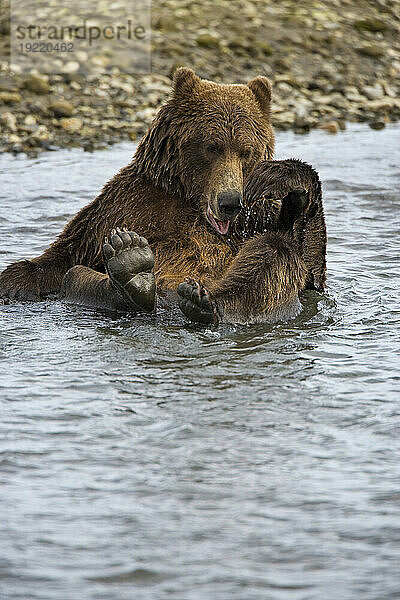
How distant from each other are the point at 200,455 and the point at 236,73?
36.2 ft

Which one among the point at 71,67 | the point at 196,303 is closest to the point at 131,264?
the point at 196,303

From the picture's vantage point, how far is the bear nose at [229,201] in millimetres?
4883

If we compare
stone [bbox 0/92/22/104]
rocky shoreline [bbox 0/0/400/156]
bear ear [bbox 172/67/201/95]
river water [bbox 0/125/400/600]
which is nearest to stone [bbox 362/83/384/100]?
rocky shoreline [bbox 0/0/400/156]

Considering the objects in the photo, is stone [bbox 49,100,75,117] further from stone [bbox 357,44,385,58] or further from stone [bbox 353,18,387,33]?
stone [bbox 353,18,387,33]

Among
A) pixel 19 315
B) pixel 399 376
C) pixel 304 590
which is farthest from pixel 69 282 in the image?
pixel 304 590

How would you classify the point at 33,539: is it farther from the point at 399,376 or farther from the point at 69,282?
the point at 69,282

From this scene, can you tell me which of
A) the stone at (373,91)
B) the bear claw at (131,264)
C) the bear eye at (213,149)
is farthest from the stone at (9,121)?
the bear claw at (131,264)

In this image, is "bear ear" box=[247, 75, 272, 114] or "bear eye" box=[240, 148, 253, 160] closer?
"bear eye" box=[240, 148, 253, 160]

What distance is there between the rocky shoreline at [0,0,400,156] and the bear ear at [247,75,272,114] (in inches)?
219

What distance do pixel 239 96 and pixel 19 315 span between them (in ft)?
5.54

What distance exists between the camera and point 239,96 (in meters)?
5.23

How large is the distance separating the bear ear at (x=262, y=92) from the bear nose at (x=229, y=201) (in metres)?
0.68

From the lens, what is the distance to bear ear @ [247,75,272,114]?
209 inches

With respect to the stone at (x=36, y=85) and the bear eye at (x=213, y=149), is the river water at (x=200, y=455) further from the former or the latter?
the stone at (x=36, y=85)
